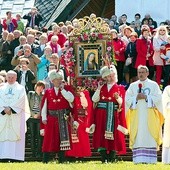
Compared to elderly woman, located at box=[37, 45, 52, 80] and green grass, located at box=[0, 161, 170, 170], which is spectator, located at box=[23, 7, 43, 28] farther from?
green grass, located at box=[0, 161, 170, 170]

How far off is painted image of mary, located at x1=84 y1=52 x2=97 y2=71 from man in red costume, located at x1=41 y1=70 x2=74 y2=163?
2.38ft

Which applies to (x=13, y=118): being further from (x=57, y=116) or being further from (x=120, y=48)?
(x=120, y=48)

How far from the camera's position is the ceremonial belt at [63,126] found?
2244cm

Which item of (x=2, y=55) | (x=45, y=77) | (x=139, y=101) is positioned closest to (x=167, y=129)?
(x=139, y=101)

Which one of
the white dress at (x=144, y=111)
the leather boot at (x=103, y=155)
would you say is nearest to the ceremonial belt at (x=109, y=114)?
the white dress at (x=144, y=111)

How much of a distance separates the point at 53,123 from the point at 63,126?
0.71 ft

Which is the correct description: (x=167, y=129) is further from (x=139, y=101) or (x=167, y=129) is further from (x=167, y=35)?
(x=167, y=35)

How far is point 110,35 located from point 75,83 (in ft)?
4.17

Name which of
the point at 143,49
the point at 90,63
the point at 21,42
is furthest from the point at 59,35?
the point at 90,63

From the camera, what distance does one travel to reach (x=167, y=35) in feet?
91.7

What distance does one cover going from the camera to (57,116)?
22.6 metres

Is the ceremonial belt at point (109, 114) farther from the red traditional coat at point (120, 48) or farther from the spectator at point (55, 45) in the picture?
the red traditional coat at point (120, 48)

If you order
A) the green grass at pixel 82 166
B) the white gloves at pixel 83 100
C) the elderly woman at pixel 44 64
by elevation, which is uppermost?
the elderly woman at pixel 44 64

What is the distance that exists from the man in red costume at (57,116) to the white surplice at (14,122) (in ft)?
3.81
